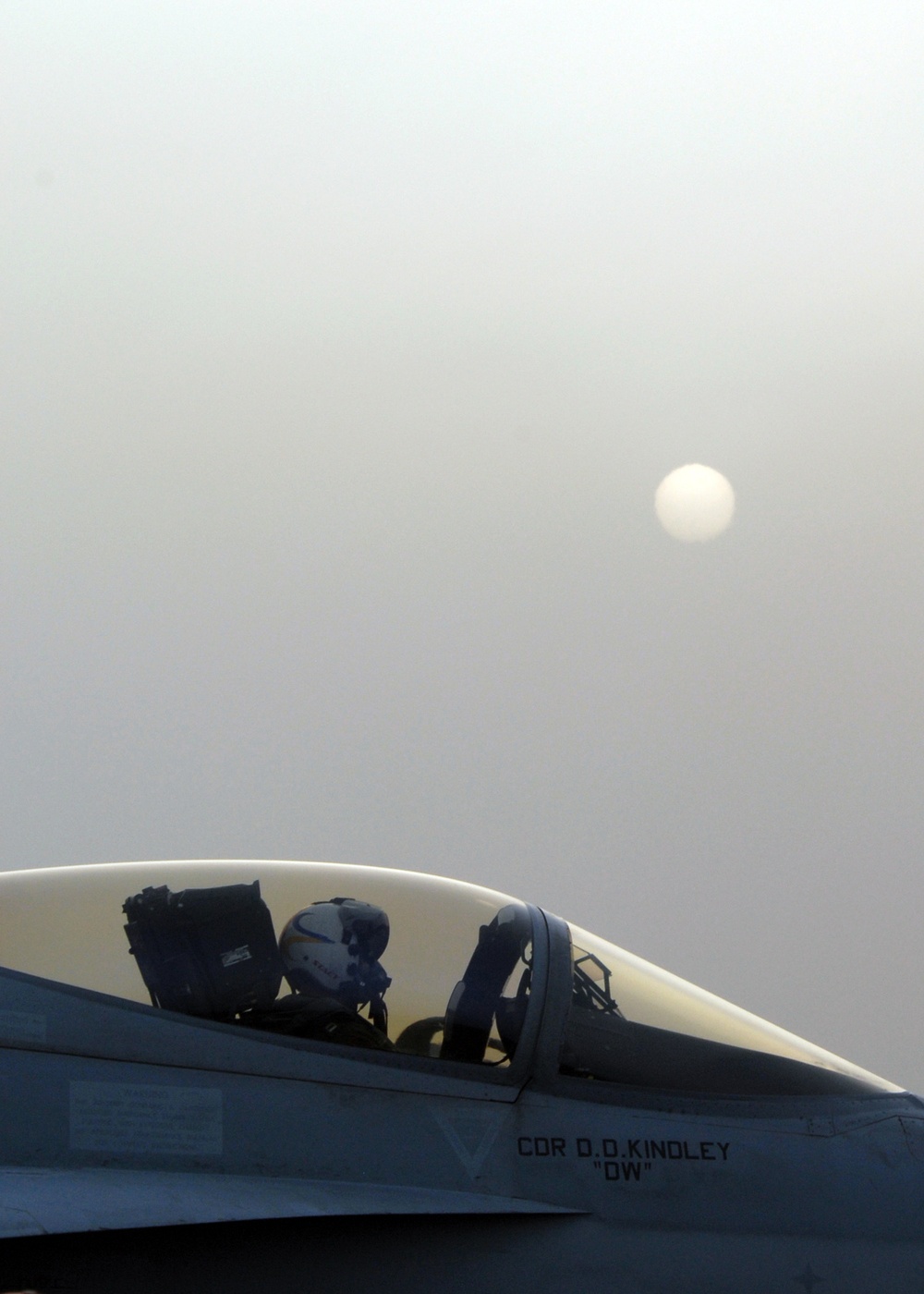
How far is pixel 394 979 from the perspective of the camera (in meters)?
3.24

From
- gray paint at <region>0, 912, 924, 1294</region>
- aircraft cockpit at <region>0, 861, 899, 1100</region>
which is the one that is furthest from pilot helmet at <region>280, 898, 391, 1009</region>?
gray paint at <region>0, 912, 924, 1294</region>

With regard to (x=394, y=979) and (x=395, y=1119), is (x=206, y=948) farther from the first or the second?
(x=395, y=1119)

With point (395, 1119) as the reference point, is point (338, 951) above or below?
above

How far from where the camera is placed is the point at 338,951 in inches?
128

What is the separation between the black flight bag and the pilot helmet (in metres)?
0.06

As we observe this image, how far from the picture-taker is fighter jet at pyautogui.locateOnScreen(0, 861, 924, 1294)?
8.80 feet

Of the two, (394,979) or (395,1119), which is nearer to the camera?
(395,1119)

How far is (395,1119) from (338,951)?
50 centimetres

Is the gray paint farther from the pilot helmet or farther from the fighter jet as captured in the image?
the pilot helmet

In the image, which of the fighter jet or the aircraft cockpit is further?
the aircraft cockpit

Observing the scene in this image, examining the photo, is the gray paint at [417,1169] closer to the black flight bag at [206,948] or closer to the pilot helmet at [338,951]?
the black flight bag at [206,948]

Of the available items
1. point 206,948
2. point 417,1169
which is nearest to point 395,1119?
point 417,1169

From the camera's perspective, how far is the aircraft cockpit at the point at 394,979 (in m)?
3.07

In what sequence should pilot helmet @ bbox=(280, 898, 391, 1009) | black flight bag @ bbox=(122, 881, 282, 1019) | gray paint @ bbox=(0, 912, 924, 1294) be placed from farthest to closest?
pilot helmet @ bbox=(280, 898, 391, 1009)
black flight bag @ bbox=(122, 881, 282, 1019)
gray paint @ bbox=(0, 912, 924, 1294)
